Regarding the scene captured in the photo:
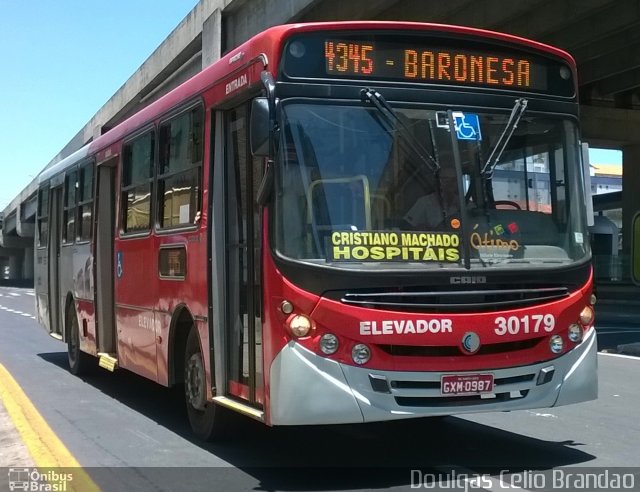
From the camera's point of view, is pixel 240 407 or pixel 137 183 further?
pixel 137 183

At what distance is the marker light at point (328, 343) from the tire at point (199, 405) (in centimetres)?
180

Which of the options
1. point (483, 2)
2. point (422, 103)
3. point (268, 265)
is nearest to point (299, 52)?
point (422, 103)

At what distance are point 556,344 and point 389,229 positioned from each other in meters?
1.57

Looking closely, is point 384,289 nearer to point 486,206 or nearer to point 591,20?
point 486,206

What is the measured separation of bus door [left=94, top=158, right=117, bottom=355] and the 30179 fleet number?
19.5ft

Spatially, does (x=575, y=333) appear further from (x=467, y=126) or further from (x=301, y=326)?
(x=301, y=326)

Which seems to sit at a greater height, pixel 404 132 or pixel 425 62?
pixel 425 62

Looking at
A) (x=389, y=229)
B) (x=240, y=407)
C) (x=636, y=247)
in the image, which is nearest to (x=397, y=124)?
(x=389, y=229)

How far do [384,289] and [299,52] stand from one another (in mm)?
1822

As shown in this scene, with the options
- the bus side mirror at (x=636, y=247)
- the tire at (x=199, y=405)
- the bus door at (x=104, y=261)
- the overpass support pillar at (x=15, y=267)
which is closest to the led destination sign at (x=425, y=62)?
the tire at (x=199, y=405)

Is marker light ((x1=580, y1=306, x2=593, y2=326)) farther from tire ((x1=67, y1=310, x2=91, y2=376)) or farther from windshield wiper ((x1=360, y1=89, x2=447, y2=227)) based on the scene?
tire ((x1=67, y1=310, x2=91, y2=376))

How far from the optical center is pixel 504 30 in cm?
2186

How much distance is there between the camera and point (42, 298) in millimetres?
14000

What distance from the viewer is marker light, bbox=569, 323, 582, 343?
6090mm
